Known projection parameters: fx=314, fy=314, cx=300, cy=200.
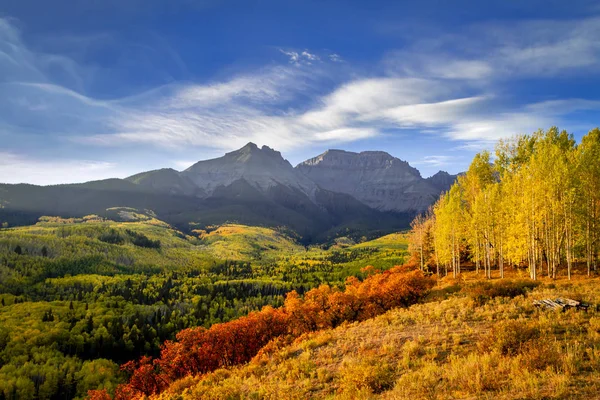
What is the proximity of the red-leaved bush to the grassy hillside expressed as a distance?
1533 centimetres

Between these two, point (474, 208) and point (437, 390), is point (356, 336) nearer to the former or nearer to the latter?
point (437, 390)

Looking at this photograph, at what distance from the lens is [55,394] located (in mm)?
101688

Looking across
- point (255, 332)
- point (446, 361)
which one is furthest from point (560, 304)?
point (255, 332)

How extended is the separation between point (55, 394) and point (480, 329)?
13248cm

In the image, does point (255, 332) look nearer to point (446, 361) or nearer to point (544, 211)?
point (446, 361)

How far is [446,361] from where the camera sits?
1844cm

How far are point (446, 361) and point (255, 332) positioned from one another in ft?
143

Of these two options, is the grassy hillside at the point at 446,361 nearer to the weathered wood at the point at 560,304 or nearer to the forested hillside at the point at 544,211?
the weathered wood at the point at 560,304

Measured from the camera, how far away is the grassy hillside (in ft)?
44.7

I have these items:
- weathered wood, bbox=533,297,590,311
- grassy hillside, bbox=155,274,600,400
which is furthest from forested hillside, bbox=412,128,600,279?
weathered wood, bbox=533,297,590,311

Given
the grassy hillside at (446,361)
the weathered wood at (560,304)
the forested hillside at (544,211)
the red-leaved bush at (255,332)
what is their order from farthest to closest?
the red-leaved bush at (255,332), the forested hillside at (544,211), the weathered wood at (560,304), the grassy hillside at (446,361)

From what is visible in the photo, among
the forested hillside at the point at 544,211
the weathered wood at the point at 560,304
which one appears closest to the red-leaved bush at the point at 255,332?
the forested hillside at the point at 544,211

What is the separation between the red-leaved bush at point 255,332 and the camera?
46.6m

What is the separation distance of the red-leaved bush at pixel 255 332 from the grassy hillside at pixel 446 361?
1533 cm
